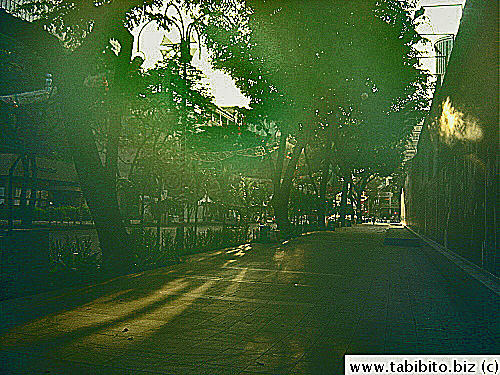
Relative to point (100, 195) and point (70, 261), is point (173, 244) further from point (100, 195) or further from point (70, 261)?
point (70, 261)

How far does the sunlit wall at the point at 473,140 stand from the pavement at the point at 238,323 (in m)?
0.80

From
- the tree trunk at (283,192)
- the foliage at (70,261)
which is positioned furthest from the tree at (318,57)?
the foliage at (70,261)

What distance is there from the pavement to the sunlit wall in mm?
800

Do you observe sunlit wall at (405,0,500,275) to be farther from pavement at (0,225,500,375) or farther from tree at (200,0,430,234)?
tree at (200,0,430,234)

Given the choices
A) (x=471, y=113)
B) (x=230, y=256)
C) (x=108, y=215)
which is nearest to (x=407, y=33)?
(x=230, y=256)

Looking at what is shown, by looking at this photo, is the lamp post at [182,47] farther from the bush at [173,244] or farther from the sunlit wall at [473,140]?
the sunlit wall at [473,140]

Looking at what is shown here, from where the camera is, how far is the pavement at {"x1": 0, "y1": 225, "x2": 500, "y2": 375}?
18.5 feet

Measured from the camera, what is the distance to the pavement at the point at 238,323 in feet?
18.5

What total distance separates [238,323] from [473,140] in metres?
5.29

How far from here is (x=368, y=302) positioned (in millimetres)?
9273

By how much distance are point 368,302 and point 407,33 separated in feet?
48.4

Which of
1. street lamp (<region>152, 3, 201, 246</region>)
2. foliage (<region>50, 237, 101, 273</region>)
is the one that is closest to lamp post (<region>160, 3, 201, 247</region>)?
street lamp (<region>152, 3, 201, 246</region>)

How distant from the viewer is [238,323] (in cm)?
745

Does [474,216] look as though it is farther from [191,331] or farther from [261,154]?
[261,154]
